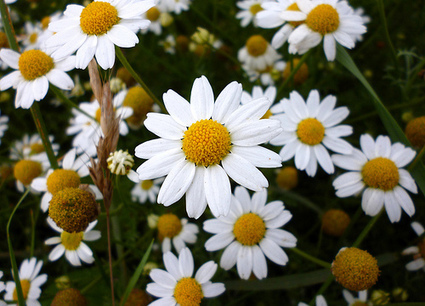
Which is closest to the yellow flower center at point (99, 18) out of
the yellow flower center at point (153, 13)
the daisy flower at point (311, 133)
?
the daisy flower at point (311, 133)

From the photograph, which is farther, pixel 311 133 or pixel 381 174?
pixel 311 133

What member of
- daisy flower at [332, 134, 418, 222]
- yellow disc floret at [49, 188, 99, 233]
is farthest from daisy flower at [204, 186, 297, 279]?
yellow disc floret at [49, 188, 99, 233]

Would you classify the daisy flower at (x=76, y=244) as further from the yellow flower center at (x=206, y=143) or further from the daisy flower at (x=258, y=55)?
the daisy flower at (x=258, y=55)

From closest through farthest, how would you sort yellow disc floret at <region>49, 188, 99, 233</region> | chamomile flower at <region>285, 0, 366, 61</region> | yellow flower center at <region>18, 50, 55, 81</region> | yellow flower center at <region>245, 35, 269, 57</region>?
yellow disc floret at <region>49, 188, 99, 233</region> → chamomile flower at <region>285, 0, 366, 61</region> → yellow flower center at <region>18, 50, 55, 81</region> → yellow flower center at <region>245, 35, 269, 57</region>

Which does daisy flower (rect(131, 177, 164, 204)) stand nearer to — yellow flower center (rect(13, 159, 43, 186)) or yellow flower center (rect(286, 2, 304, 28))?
yellow flower center (rect(13, 159, 43, 186))

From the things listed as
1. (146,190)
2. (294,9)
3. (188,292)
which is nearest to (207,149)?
(188,292)

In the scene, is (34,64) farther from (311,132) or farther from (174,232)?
(311,132)
